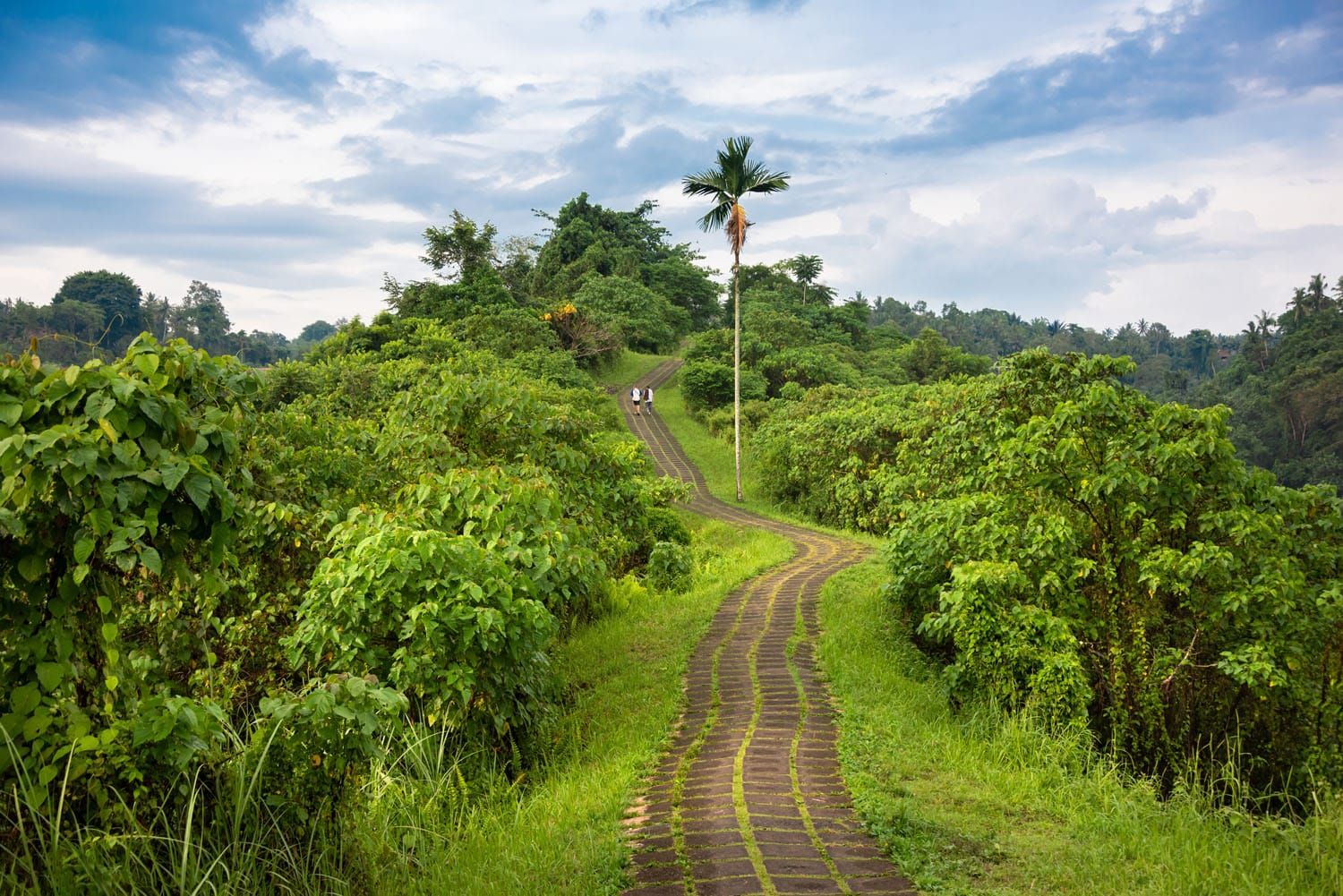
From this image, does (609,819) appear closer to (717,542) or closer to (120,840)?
(120,840)

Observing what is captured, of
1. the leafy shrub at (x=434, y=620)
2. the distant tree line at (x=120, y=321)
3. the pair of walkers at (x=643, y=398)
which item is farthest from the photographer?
the distant tree line at (x=120, y=321)

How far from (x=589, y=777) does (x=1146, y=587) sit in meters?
5.27

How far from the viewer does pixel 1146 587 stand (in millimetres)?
8102

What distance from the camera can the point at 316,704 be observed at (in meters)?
3.84

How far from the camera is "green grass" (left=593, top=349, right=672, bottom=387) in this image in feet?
148

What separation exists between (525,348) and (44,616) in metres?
32.9

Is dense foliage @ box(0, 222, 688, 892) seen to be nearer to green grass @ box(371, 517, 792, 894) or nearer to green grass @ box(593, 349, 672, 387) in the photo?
green grass @ box(371, 517, 792, 894)

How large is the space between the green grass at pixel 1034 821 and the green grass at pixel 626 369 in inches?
1449

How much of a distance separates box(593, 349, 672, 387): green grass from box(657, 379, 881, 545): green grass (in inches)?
120

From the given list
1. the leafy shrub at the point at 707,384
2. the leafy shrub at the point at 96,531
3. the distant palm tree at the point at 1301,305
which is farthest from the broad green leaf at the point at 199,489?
the distant palm tree at the point at 1301,305

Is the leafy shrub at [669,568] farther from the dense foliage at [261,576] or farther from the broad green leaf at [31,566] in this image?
the broad green leaf at [31,566]

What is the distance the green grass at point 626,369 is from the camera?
45.1 meters

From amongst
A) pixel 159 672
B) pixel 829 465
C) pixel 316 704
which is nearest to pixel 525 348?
pixel 829 465

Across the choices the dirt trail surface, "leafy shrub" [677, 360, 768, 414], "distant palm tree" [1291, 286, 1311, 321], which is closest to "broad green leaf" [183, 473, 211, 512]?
the dirt trail surface
